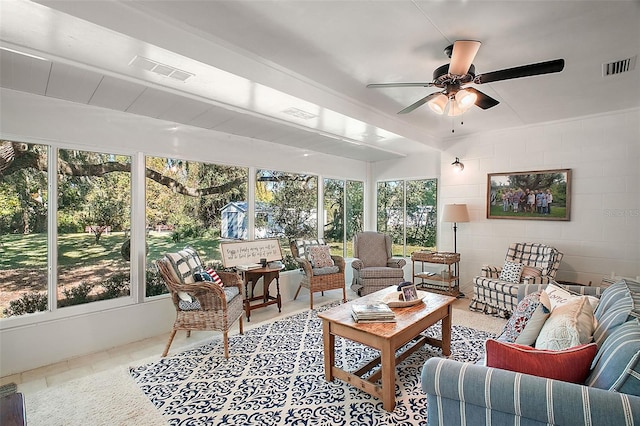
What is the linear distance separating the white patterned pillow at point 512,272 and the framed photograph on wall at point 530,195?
0.86m

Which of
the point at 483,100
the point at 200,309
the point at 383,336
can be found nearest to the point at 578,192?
the point at 483,100

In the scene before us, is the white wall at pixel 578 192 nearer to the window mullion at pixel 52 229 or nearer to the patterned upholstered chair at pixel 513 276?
the patterned upholstered chair at pixel 513 276

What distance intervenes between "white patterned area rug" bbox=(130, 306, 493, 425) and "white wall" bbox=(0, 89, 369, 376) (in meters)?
0.79

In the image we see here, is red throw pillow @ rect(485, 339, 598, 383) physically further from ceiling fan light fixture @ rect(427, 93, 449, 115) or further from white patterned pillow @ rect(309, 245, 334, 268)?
white patterned pillow @ rect(309, 245, 334, 268)

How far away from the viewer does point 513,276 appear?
12.9 ft

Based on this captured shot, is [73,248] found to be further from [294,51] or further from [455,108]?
[455,108]

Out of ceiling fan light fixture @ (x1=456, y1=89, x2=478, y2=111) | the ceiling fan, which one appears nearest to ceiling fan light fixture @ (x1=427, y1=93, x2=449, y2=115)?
the ceiling fan

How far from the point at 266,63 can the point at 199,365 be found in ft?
8.73

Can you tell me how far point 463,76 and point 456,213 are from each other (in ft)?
9.42

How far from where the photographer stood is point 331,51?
93.6 inches

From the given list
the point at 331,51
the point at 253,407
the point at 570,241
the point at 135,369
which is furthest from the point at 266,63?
the point at 570,241

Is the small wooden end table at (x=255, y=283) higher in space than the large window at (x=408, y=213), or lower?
lower

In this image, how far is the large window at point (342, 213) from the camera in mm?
5793

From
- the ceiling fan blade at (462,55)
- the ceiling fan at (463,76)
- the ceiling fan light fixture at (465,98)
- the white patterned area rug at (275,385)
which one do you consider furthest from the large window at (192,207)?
the ceiling fan blade at (462,55)
